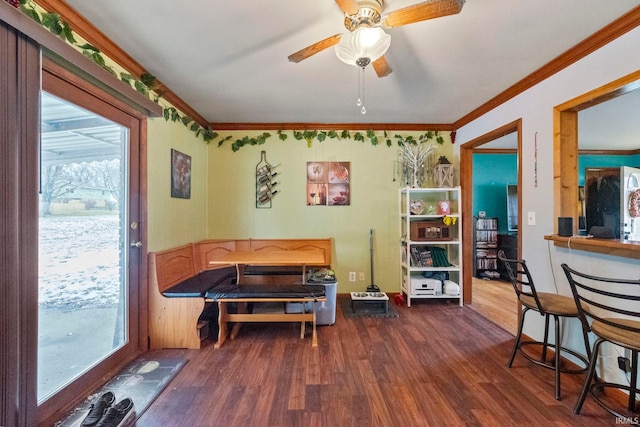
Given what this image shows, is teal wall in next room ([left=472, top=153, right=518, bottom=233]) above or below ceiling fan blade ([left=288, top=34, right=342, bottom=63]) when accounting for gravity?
below

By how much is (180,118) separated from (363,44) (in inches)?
91.3

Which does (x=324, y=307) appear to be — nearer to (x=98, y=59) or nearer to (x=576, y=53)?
(x=98, y=59)

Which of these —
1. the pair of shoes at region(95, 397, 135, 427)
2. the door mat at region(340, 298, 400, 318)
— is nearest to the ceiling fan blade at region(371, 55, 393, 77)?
the door mat at region(340, 298, 400, 318)

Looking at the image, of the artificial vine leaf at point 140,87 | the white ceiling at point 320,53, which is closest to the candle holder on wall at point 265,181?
the white ceiling at point 320,53

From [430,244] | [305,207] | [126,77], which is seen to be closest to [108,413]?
[126,77]

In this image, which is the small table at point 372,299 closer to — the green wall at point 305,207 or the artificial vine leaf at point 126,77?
the green wall at point 305,207

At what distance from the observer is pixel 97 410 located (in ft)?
4.93

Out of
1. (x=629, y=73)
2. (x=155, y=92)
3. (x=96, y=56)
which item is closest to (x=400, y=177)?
(x=629, y=73)

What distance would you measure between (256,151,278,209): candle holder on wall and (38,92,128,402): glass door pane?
175 centimetres

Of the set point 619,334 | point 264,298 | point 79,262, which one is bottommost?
point 264,298

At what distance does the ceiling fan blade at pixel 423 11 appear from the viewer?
4.30ft

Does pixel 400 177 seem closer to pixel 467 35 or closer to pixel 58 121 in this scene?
pixel 467 35

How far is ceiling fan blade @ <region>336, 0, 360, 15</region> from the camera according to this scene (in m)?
1.42

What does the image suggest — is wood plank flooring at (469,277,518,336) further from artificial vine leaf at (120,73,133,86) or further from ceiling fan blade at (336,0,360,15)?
artificial vine leaf at (120,73,133,86)
